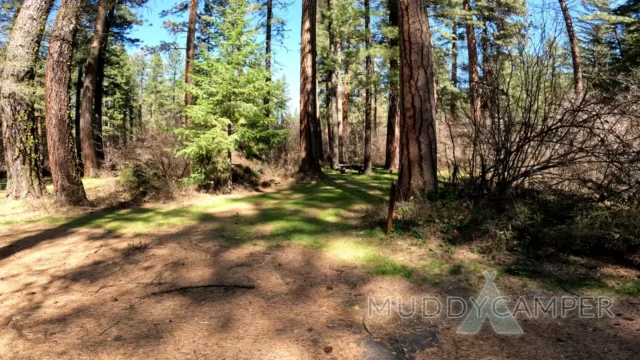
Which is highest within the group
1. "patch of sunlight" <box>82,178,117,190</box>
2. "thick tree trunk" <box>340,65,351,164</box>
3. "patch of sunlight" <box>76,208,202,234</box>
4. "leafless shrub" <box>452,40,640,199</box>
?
"thick tree trunk" <box>340,65,351,164</box>

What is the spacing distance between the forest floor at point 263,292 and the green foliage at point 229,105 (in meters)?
3.45

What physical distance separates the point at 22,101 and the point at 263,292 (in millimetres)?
8498

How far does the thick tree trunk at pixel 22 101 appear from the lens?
8.57 m

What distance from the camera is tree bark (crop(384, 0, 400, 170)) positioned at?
14.2 m

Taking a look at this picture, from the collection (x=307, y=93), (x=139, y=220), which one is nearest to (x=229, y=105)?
(x=307, y=93)

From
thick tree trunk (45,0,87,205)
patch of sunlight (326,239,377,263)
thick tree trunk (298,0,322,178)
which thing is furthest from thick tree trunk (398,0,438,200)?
thick tree trunk (45,0,87,205)

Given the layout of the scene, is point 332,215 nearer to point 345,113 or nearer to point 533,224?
point 533,224

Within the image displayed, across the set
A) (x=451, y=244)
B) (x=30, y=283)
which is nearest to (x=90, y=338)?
(x=30, y=283)

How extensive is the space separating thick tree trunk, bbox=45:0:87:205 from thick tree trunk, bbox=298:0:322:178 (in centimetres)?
671

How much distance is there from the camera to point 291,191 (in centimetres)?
1112

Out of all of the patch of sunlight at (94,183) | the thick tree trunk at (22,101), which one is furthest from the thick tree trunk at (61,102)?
the patch of sunlight at (94,183)

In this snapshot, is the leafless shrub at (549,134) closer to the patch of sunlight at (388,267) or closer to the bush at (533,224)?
the bush at (533,224)

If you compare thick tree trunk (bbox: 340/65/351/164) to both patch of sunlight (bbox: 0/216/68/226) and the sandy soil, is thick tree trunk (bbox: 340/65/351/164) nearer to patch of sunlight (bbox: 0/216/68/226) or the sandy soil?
patch of sunlight (bbox: 0/216/68/226)

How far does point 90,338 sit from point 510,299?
13.1 ft
